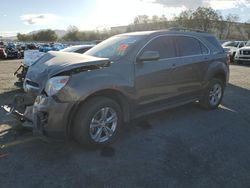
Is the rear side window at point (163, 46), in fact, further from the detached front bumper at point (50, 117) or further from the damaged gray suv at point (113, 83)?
the detached front bumper at point (50, 117)

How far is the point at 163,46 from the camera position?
17.3ft

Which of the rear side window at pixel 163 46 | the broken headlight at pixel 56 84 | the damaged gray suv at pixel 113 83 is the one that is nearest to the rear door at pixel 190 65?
the damaged gray suv at pixel 113 83

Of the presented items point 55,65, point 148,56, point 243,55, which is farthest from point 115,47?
point 243,55

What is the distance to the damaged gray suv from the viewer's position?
12.8 feet

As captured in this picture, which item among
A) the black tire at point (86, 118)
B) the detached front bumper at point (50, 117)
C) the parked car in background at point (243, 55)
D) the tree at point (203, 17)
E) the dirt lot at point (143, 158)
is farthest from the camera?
the tree at point (203, 17)

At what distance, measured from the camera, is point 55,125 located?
12.7 ft

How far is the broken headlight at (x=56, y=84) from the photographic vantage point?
3867mm

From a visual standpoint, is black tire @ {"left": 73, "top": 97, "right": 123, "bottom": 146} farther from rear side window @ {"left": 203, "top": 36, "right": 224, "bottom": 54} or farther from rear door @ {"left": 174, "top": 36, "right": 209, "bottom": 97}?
rear side window @ {"left": 203, "top": 36, "right": 224, "bottom": 54}

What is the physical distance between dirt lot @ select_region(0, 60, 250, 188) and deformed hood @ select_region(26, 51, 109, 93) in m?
0.98

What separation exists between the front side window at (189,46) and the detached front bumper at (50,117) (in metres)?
2.79

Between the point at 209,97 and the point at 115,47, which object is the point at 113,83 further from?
the point at 209,97

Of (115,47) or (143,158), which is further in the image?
(115,47)

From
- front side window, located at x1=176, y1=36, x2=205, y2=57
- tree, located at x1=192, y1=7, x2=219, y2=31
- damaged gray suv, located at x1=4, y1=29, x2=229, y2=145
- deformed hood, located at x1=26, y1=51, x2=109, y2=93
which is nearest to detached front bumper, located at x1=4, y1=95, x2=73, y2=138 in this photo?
damaged gray suv, located at x1=4, y1=29, x2=229, y2=145

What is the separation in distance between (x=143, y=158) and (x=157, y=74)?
64.9 inches
